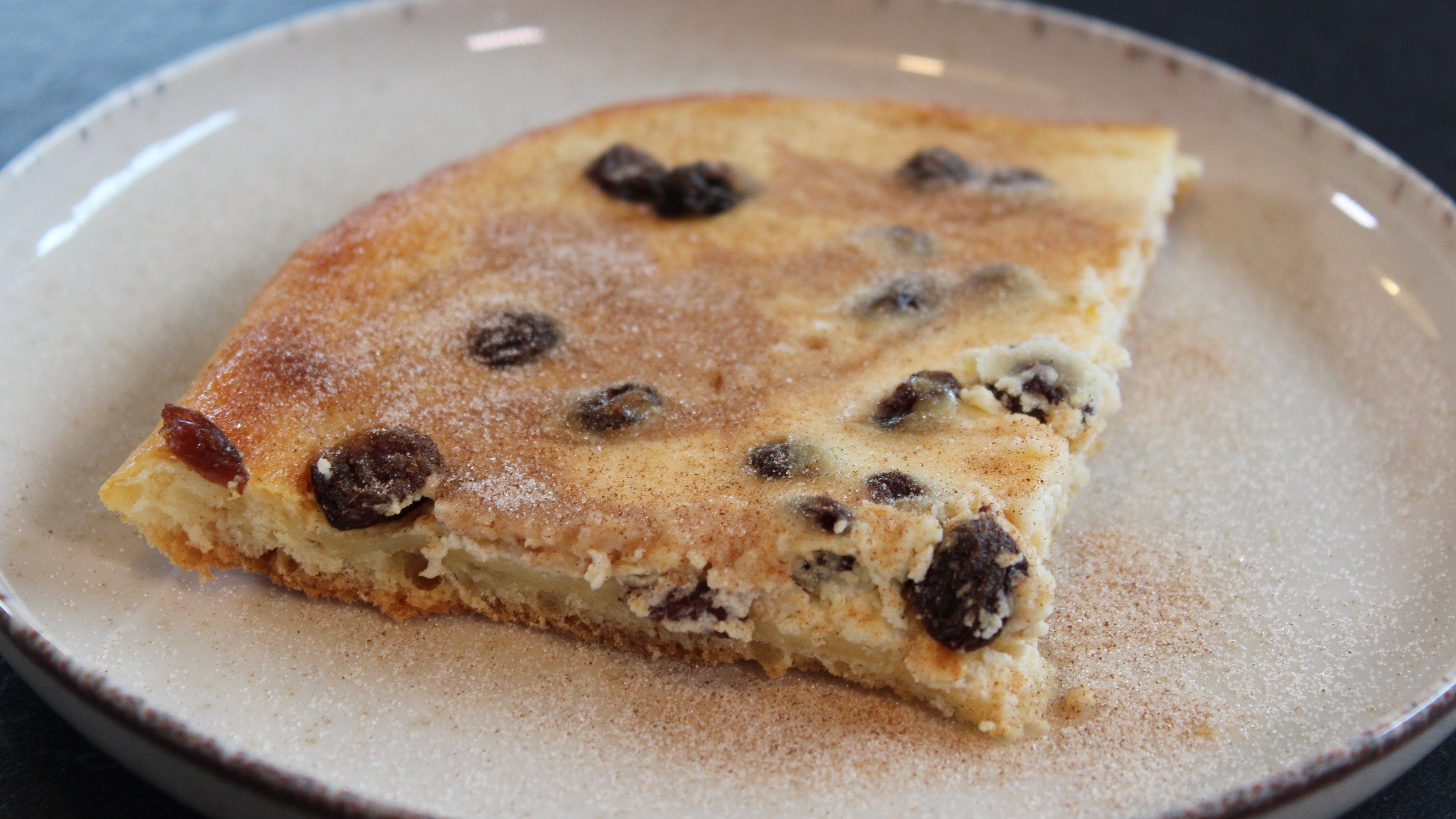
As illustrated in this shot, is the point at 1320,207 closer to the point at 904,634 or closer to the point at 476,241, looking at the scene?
the point at 904,634

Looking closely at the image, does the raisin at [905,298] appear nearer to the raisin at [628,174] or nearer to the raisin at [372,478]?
the raisin at [628,174]

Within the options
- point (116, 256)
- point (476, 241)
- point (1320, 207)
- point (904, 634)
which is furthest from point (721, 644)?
point (1320, 207)

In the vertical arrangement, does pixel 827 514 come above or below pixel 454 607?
above

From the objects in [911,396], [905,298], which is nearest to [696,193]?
[905,298]

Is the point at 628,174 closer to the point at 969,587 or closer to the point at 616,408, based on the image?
the point at 616,408

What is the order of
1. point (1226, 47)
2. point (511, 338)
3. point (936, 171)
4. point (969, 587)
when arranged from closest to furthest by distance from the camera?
point (969, 587) → point (511, 338) → point (936, 171) → point (1226, 47)

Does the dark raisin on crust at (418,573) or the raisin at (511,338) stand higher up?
the raisin at (511,338)

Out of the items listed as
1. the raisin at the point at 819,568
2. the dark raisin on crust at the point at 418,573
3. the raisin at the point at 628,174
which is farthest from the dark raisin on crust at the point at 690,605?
the raisin at the point at 628,174

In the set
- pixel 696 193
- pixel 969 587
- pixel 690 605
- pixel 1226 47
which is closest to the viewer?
pixel 969 587
